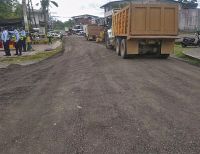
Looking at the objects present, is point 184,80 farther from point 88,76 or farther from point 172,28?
point 172,28

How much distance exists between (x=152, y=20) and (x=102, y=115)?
12526mm

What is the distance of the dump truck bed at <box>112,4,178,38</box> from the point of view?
19297mm

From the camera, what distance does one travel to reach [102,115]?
7781 millimetres

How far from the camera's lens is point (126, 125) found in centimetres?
703

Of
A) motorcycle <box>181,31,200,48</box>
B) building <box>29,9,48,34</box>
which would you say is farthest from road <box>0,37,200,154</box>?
building <box>29,9,48,34</box>

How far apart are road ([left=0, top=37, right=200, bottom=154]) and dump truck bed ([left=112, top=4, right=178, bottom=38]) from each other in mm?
6508

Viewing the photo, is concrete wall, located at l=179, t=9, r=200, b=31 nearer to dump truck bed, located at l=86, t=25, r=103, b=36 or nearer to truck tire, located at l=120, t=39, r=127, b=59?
dump truck bed, located at l=86, t=25, r=103, b=36

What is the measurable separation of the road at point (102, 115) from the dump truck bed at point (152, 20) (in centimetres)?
651

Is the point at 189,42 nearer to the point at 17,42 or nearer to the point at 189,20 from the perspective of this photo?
the point at 17,42

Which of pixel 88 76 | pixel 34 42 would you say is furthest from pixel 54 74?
pixel 34 42

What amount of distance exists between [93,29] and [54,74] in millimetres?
38259

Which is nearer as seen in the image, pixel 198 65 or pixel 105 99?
pixel 105 99

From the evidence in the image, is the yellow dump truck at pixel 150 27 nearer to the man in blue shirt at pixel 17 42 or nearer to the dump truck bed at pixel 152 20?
the dump truck bed at pixel 152 20

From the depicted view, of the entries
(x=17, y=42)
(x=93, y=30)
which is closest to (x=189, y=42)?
(x=17, y=42)
